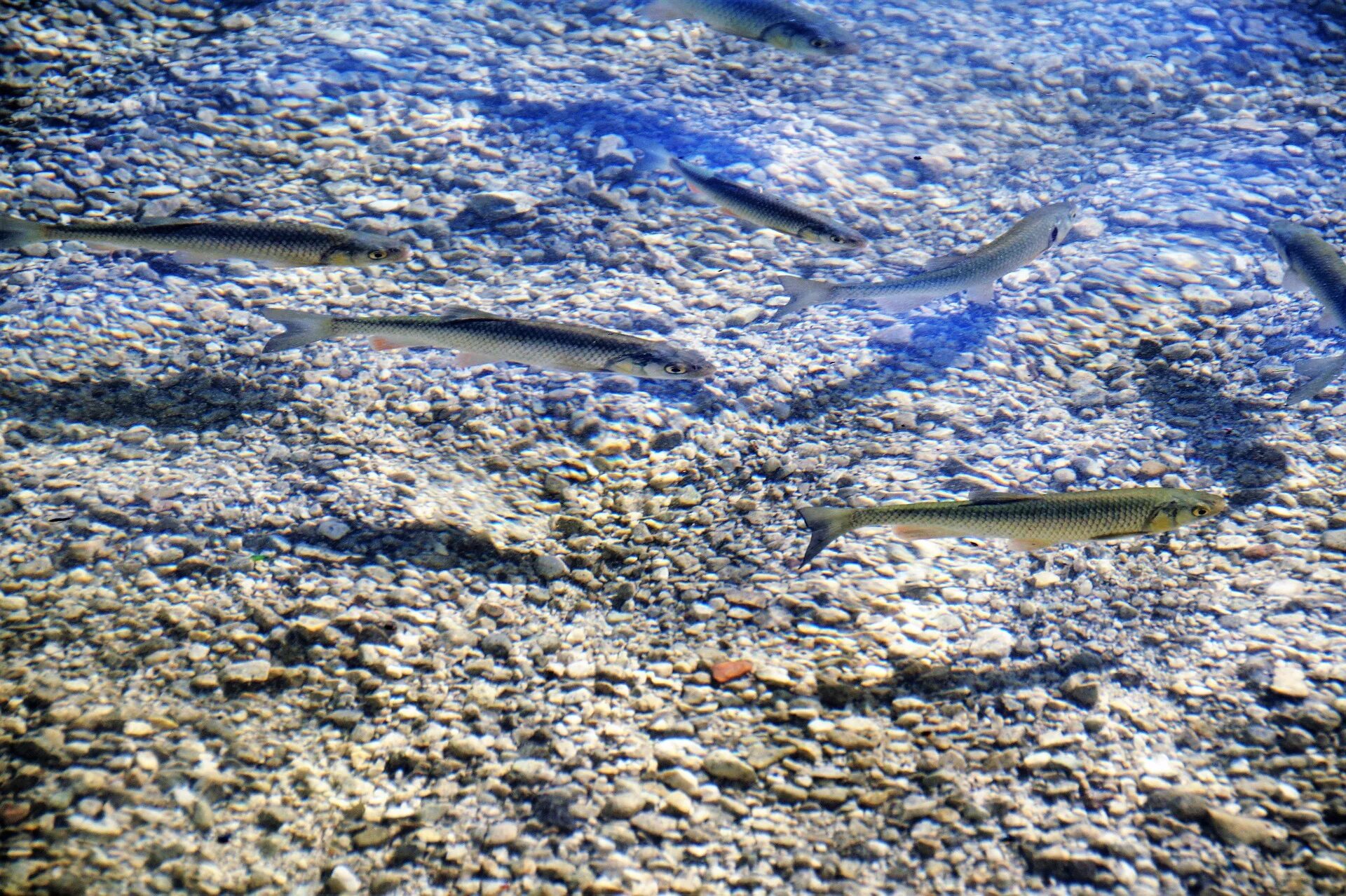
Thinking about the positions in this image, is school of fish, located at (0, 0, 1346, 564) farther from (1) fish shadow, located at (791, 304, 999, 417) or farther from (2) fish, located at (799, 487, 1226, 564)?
(1) fish shadow, located at (791, 304, 999, 417)

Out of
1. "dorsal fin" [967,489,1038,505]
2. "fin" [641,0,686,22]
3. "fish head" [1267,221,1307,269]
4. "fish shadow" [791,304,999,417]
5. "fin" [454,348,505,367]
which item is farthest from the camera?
"fin" [641,0,686,22]

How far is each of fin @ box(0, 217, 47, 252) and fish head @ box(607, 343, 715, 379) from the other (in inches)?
107

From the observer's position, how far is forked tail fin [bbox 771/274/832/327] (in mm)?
4652

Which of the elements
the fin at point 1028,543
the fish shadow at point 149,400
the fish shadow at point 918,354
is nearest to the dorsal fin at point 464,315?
the fish shadow at point 149,400

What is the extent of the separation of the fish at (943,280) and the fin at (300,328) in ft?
7.40

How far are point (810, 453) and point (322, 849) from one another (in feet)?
8.50

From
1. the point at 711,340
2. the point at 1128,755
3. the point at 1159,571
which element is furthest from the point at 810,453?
the point at 1128,755

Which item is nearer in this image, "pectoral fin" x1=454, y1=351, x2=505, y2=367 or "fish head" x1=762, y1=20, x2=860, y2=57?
"pectoral fin" x1=454, y1=351, x2=505, y2=367

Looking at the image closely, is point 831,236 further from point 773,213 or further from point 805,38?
point 805,38

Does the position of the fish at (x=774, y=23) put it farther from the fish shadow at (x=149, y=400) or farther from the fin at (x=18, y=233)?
the fin at (x=18, y=233)

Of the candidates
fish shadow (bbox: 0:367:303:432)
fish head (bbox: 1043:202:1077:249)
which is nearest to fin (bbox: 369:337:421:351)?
fish shadow (bbox: 0:367:303:432)

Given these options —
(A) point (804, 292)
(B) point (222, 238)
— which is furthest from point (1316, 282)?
(B) point (222, 238)

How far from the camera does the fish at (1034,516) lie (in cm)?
306

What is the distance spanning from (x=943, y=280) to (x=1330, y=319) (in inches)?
74.0
